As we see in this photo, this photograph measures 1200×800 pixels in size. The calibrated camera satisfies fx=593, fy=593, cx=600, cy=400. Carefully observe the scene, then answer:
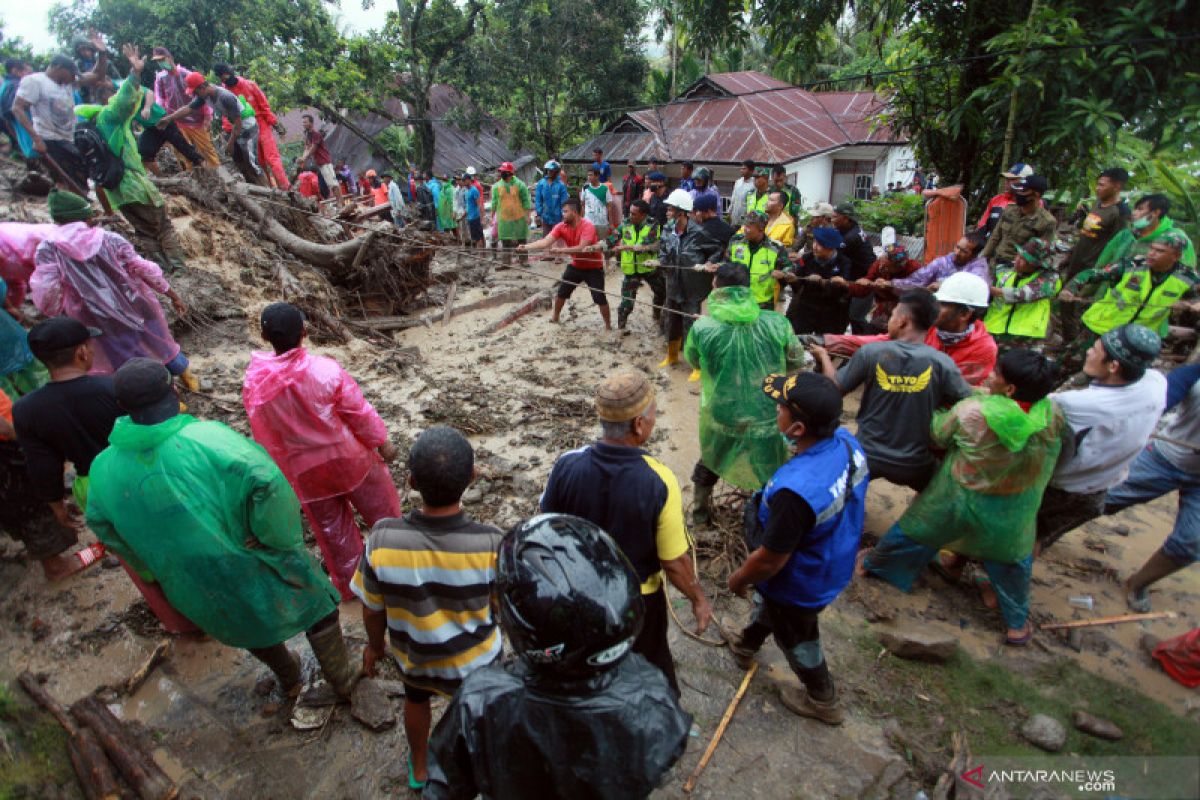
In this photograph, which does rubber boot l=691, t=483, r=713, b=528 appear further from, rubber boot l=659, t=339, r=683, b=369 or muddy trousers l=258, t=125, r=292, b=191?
muddy trousers l=258, t=125, r=292, b=191

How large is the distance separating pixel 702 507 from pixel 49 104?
8.84 meters

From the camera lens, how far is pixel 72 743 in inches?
99.7

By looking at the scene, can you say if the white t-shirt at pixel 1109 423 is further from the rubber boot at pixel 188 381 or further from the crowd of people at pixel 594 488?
the rubber boot at pixel 188 381

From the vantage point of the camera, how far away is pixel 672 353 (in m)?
7.37

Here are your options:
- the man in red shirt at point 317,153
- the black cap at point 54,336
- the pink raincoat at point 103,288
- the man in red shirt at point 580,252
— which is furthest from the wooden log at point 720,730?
the man in red shirt at point 317,153

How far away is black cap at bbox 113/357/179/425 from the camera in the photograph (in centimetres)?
218

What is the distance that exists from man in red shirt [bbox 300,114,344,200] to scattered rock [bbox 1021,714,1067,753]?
13222mm

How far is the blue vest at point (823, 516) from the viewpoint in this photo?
7.72ft

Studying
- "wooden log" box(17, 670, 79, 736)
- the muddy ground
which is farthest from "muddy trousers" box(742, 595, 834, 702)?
"wooden log" box(17, 670, 79, 736)

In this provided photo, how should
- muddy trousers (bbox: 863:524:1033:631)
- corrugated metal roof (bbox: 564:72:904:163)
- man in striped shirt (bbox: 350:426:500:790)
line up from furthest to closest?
1. corrugated metal roof (bbox: 564:72:904:163)
2. muddy trousers (bbox: 863:524:1033:631)
3. man in striped shirt (bbox: 350:426:500:790)

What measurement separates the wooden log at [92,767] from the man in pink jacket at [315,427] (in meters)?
1.26

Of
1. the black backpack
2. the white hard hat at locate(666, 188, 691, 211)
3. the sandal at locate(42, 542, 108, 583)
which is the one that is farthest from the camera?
the white hard hat at locate(666, 188, 691, 211)

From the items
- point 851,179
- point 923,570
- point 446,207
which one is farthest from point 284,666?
point 851,179

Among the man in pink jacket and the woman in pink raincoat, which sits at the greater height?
the woman in pink raincoat
